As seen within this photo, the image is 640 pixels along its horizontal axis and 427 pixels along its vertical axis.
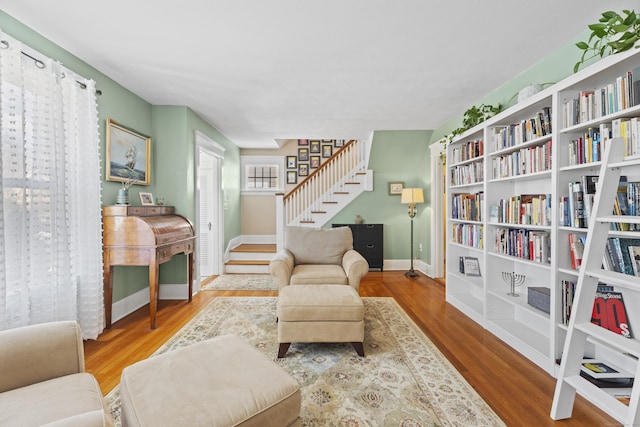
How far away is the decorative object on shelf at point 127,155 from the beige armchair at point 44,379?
6.90ft

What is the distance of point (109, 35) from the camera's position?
2.19m

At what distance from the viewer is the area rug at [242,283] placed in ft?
13.5

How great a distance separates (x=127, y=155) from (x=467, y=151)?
378 cm

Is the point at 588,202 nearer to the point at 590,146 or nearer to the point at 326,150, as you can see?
the point at 590,146

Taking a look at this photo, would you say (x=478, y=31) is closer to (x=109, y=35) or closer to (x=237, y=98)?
(x=237, y=98)

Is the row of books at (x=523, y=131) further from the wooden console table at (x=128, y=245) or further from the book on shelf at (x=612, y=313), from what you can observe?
the wooden console table at (x=128, y=245)

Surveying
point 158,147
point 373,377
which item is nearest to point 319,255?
point 373,377

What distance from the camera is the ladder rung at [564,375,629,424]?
1268 mm

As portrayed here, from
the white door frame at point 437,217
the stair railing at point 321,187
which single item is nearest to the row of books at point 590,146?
the white door frame at point 437,217

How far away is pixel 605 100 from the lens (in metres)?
1.76

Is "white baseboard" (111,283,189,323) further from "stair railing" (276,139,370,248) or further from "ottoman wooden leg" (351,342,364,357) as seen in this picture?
"ottoman wooden leg" (351,342,364,357)

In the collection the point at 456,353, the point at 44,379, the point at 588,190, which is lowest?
the point at 456,353

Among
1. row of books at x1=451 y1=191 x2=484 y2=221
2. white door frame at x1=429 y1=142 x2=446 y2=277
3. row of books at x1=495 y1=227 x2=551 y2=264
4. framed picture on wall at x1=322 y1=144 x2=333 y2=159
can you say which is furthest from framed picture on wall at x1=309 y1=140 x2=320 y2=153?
row of books at x1=495 y1=227 x2=551 y2=264

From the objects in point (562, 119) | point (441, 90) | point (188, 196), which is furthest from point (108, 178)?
point (562, 119)
